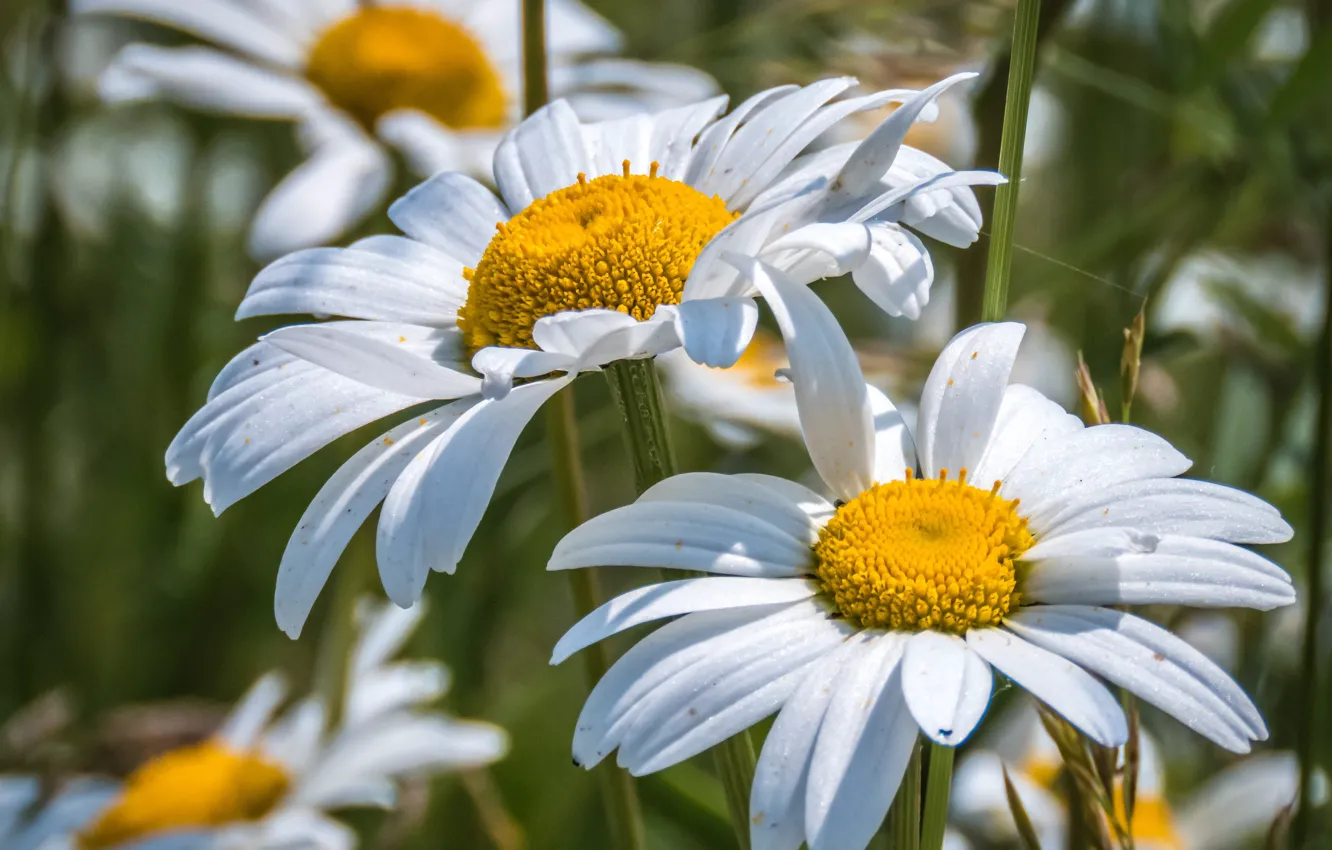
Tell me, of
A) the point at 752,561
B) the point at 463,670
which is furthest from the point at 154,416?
the point at 752,561

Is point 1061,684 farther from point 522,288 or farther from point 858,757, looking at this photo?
point 522,288

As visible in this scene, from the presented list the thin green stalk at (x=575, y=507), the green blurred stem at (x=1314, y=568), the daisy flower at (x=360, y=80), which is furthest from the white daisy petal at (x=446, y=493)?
the daisy flower at (x=360, y=80)

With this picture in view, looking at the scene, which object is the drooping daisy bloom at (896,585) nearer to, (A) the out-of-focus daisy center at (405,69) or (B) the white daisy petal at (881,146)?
(B) the white daisy petal at (881,146)

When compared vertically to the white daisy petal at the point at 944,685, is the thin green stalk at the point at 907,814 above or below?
below

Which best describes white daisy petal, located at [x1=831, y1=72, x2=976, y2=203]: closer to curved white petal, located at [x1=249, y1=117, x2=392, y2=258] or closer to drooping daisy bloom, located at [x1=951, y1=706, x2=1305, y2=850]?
drooping daisy bloom, located at [x1=951, y1=706, x2=1305, y2=850]

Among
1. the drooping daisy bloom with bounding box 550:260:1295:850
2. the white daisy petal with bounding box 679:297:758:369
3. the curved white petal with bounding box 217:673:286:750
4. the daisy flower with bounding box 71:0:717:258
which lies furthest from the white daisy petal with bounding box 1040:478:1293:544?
the curved white petal with bounding box 217:673:286:750
